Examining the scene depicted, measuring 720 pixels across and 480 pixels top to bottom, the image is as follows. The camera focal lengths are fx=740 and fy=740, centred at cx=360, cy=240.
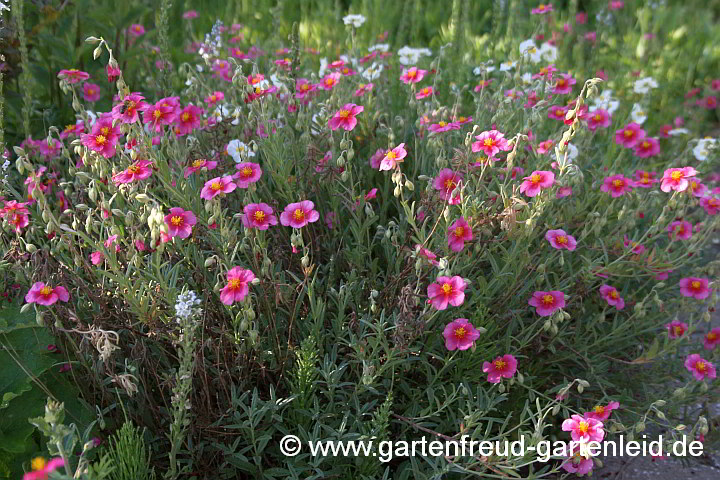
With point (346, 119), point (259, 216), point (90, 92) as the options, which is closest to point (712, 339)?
point (346, 119)

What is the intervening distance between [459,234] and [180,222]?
72 cm

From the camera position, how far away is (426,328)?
2018 mm

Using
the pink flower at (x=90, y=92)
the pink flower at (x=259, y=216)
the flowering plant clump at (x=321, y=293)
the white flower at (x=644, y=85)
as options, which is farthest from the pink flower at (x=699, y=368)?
the pink flower at (x=90, y=92)

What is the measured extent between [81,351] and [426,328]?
896mm

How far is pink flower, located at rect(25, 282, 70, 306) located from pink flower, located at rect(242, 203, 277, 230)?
0.48m

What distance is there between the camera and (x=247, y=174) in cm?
200

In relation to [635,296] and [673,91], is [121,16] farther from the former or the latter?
[673,91]

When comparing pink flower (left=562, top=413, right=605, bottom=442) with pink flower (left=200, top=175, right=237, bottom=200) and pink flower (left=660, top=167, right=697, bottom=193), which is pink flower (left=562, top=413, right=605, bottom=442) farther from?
pink flower (left=200, top=175, right=237, bottom=200)

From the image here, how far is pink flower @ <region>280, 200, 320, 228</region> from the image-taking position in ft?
6.47

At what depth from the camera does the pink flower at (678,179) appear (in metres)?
2.10

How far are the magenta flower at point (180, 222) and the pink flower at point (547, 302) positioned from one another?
0.96 m

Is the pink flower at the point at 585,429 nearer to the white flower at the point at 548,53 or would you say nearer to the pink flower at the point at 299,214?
the pink flower at the point at 299,214

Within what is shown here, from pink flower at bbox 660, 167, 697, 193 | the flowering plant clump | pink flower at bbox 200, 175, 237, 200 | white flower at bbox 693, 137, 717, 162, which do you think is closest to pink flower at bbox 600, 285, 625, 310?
the flowering plant clump

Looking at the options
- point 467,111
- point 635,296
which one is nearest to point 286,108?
point 467,111
